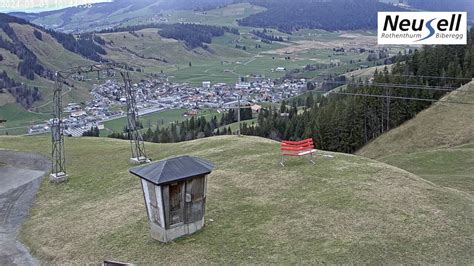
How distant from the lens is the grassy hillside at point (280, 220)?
15609 millimetres

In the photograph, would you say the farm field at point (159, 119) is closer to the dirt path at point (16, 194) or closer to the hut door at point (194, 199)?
the dirt path at point (16, 194)

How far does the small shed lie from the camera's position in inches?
670

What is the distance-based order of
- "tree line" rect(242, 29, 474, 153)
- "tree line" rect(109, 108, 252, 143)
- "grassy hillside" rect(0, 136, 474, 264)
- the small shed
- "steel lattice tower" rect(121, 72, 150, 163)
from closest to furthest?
1. "grassy hillside" rect(0, 136, 474, 264)
2. the small shed
3. "steel lattice tower" rect(121, 72, 150, 163)
4. "tree line" rect(242, 29, 474, 153)
5. "tree line" rect(109, 108, 252, 143)

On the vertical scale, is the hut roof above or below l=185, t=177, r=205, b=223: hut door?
above

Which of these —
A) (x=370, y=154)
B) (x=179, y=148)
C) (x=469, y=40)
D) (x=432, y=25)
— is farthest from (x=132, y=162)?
(x=469, y=40)

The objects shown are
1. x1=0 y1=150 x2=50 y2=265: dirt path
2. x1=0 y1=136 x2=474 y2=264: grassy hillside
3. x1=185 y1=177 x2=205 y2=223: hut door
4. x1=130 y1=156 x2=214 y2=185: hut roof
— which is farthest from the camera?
x1=0 y1=150 x2=50 y2=265: dirt path

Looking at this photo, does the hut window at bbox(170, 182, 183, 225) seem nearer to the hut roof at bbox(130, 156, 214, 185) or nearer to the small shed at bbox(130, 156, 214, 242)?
the small shed at bbox(130, 156, 214, 242)

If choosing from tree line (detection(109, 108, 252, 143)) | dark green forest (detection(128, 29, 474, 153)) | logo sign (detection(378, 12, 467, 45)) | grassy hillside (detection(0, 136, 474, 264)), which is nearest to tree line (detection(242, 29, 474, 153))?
dark green forest (detection(128, 29, 474, 153))

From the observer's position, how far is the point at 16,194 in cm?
2834

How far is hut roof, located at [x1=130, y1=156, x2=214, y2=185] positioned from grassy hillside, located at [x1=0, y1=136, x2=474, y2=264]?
97.0 inches

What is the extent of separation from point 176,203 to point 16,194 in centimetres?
1563

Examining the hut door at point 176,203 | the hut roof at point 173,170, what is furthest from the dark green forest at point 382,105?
Result: the hut door at point 176,203

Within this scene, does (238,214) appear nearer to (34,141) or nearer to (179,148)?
(179,148)

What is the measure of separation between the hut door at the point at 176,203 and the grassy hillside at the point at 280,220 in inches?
33.6
